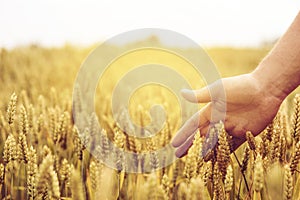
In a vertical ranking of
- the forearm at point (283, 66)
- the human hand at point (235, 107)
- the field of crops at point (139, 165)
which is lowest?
the field of crops at point (139, 165)

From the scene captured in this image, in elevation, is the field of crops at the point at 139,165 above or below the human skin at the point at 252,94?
below

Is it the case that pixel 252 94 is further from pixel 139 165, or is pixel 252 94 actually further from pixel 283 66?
pixel 139 165

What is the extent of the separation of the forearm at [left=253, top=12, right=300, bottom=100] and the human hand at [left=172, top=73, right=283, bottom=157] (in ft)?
0.06

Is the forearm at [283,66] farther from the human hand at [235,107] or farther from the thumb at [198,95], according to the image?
the thumb at [198,95]

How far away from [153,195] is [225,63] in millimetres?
4942

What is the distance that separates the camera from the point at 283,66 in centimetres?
132

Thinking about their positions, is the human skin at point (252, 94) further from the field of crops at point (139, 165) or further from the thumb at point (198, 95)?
the field of crops at point (139, 165)

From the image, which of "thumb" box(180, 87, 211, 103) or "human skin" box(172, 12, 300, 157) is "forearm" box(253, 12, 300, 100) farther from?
"thumb" box(180, 87, 211, 103)

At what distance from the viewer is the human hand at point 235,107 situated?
4.33 ft

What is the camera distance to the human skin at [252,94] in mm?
1305

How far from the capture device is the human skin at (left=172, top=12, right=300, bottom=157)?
1305 mm

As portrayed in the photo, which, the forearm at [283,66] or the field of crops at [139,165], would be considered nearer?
the field of crops at [139,165]

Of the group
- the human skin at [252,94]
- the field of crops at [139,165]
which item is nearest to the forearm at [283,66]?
the human skin at [252,94]

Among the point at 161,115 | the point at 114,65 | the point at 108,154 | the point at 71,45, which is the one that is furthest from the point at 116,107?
the point at 71,45
